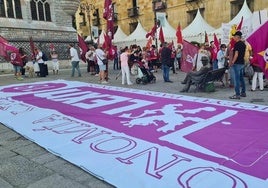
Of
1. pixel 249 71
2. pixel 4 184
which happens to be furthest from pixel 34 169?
pixel 249 71

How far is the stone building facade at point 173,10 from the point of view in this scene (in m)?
28.8

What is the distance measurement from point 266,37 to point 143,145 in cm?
540

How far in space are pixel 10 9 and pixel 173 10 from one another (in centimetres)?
1760

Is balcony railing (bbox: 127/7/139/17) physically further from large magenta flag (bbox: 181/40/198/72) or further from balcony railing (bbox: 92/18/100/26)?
large magenta flag (bbox: 181/40/198/72)

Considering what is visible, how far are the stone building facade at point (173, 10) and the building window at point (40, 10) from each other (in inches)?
480

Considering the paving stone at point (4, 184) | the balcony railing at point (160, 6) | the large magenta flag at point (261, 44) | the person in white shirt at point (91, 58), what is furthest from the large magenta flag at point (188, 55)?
the balcony railing at point (160, 6)

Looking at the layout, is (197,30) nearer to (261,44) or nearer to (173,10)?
(173,10)

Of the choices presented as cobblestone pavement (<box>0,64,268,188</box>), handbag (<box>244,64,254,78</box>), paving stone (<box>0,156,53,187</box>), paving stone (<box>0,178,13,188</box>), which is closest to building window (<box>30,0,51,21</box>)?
handbag (<box>244,64,254,78</box>)

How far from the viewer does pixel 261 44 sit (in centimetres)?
837

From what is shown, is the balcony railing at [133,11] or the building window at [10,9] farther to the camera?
the balcony railing at [133,11]

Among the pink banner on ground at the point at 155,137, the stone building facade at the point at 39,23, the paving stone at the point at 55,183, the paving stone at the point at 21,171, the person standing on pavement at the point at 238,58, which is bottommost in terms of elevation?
the paving stone at the point at 55,183

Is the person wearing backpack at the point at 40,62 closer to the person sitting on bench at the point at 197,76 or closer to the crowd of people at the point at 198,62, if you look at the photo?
the crowd of people at the point at 198,62

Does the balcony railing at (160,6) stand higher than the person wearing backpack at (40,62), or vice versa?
the balcony railing at (160,6)

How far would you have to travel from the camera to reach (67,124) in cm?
635
